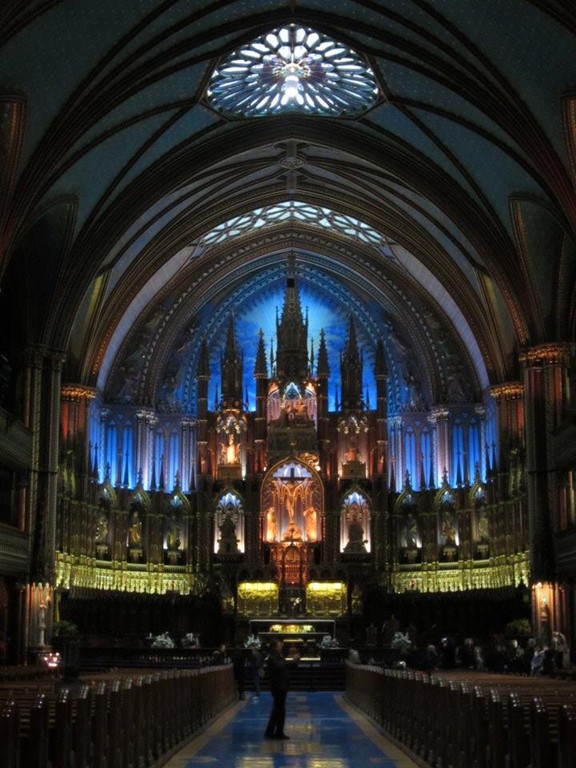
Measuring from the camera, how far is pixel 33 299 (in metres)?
36.9

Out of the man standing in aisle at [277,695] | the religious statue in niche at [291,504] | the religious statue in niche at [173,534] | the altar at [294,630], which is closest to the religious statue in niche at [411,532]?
the religious statue in niche at [291,504]

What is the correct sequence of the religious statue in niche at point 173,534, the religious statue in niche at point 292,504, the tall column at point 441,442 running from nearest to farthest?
the tall column at point 441,442 → the religious statue in niche at point 173,534 → the religious statue in niche at point 292,504

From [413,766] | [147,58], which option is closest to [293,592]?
[147,58]

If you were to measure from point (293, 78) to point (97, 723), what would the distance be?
28.4 meters

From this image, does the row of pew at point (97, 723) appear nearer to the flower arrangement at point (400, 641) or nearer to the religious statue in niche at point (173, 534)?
the flower arrangement at point (400, 641)

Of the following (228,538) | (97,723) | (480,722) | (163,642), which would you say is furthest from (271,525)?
(480,722)

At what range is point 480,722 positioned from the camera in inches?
460

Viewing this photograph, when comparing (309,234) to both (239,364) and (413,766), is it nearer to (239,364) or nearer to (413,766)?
(239,364)

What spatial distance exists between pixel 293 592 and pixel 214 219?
14.9 m

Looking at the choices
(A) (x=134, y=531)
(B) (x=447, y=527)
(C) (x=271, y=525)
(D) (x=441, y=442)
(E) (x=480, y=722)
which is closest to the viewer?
(E) (x=480, y=722)

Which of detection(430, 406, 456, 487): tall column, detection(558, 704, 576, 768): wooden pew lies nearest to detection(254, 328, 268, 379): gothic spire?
detection(430, 406, 456, 487): tall column

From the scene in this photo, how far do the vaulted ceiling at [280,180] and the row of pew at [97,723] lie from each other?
14.3 metres

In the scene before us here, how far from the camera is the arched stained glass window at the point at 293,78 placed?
1366 inches

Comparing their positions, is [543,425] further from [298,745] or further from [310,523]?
[298,745]
